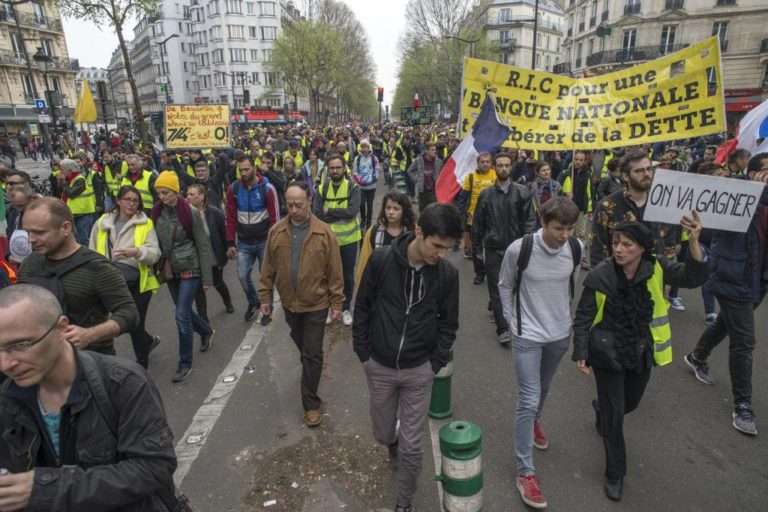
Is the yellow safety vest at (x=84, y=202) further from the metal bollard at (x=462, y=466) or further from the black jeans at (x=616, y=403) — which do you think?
the black jeans at (x=616, y=403)

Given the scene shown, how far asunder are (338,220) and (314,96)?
47401mm

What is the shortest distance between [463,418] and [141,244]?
10.2ft

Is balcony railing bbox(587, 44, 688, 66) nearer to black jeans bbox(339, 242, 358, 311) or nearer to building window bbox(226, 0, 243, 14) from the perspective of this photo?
black jeans bbox(339, 242, 358, 311)

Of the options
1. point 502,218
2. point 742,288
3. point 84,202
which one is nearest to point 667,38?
point 502,218

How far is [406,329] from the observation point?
288 centimetres

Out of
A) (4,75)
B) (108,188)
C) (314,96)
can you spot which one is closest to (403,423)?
(108,188)

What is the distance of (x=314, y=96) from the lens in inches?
1976

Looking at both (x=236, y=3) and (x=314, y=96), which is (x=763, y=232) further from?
(x=236, y=3)

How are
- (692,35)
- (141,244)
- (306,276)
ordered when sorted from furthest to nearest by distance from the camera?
1. (692,35)
2. (141,244)
3. (306,276)

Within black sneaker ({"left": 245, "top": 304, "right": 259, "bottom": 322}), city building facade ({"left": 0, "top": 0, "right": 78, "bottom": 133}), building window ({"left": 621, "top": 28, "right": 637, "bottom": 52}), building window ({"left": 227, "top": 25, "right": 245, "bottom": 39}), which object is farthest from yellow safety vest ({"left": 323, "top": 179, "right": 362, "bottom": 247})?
building window ({"left": 227, "top": 25, "right": 245, "bottom": 39})

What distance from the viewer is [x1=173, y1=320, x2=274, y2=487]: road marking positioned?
3605mm

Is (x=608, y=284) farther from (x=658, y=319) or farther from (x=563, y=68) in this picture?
(x=563, y=68)

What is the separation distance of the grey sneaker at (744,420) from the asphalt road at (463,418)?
0.05 meters

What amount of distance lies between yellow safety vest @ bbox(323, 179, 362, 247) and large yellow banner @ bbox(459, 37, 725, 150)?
5.58 feet
